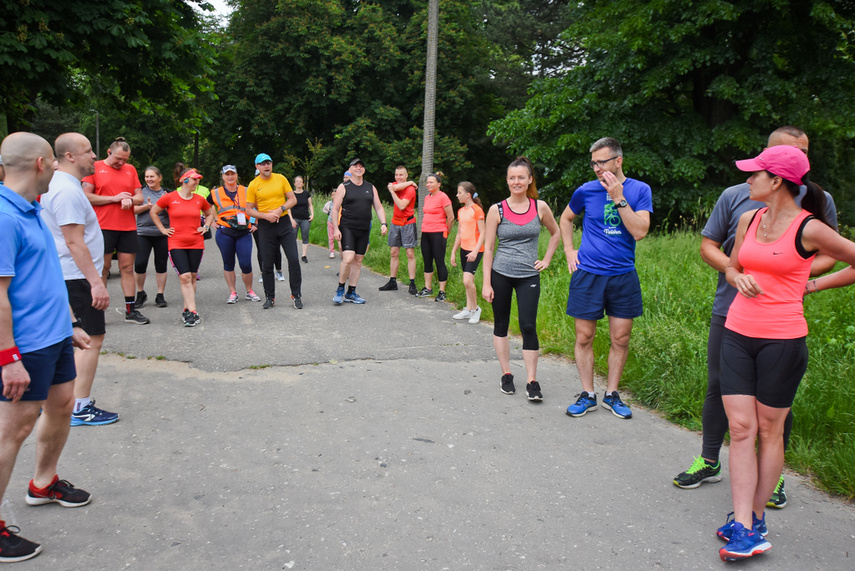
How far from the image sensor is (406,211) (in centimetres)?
1050

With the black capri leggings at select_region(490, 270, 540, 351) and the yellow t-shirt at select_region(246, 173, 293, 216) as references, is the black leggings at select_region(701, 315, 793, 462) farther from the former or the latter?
the yellow t-shirt at select_region(246, 173, 293, 216)

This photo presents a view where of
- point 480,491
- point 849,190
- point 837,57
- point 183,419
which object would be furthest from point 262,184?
point 849,190

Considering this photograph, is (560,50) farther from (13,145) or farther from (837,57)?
(13,145)

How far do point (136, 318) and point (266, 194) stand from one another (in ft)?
7.46

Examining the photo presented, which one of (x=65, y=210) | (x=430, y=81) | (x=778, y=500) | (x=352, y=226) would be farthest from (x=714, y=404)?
(x=430, y=81)

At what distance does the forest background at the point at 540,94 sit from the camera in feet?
21.4

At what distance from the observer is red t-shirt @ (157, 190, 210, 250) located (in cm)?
791

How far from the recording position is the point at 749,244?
3.04 meters

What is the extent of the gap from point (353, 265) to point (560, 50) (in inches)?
983

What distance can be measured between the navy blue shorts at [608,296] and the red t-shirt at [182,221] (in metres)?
5.04

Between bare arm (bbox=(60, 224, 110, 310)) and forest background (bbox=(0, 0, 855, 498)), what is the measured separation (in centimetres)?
417

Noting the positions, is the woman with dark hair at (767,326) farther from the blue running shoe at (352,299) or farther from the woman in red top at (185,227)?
the blue running shoe at (352,299)

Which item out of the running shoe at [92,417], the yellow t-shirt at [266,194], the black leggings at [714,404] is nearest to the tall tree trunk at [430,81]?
the yellow t-shirt at [266,194]

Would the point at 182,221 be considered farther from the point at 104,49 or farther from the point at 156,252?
the point at 104,49
